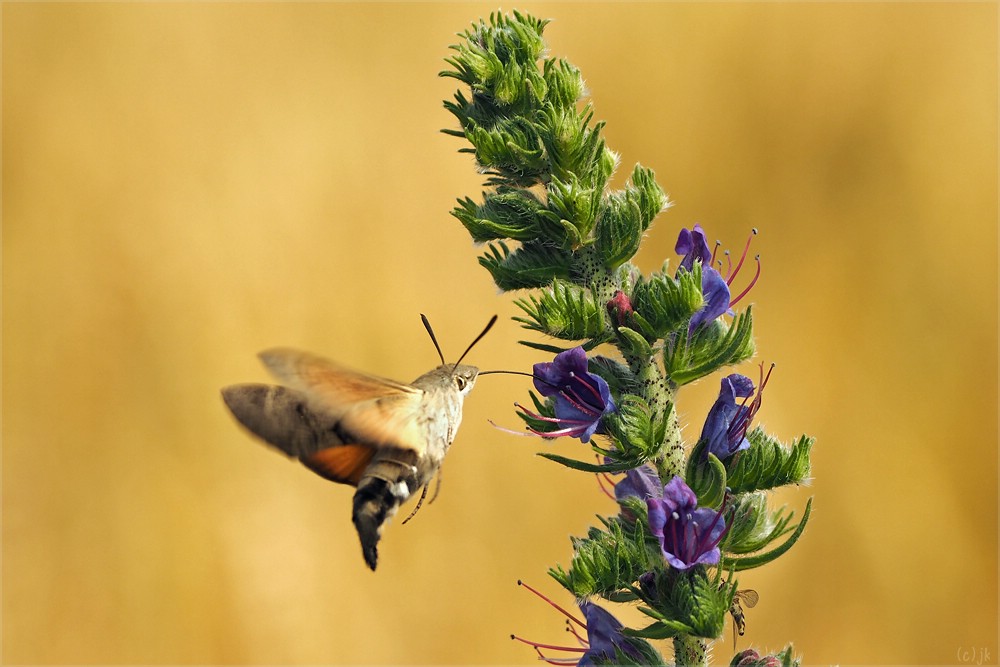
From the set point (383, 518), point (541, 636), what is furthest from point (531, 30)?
point (541, 636)

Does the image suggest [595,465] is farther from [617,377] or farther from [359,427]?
[359,427]

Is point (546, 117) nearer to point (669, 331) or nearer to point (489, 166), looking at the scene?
point (489, 166)

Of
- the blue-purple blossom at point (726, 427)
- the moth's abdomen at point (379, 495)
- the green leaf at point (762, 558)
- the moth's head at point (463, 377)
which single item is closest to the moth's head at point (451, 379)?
the moth's head at point (463, 377)

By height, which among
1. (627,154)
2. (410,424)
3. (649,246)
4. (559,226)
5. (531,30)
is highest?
(627,154)

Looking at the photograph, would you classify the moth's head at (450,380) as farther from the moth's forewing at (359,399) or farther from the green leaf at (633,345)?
the green leaf at (633,345)

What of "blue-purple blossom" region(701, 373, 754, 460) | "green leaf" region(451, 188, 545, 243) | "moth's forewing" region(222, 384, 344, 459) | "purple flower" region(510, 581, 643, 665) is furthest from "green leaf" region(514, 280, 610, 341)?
"moth's forewing" region(222, 384, 344, 459)
